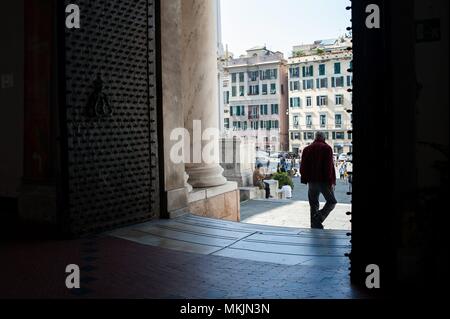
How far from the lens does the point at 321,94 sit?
66250 millimetres

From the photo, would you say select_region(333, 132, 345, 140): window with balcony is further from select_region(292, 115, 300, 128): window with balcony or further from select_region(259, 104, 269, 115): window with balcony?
select_region(259, 104, 269, 115): window with balcony

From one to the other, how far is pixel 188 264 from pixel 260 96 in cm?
6820

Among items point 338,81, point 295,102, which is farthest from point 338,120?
point 295,102

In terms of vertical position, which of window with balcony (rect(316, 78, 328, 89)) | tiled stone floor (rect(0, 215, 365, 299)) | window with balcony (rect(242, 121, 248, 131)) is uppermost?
window with balcony (rect(316, 78, 328, 89))

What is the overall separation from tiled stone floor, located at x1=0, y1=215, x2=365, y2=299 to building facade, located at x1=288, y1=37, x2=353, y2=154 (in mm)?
57479

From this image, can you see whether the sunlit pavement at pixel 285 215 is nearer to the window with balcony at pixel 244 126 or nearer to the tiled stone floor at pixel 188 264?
the tiled stone floor at pixel 188 264

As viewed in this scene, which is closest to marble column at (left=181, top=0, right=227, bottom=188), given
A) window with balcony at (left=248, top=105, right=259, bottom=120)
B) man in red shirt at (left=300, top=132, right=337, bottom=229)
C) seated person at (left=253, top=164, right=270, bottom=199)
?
man in red shirt at (left=300, top=132, right=337, bottom=229)

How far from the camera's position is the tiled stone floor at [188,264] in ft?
13.0

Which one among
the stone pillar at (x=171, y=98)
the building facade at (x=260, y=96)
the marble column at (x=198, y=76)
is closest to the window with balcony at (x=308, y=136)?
the building facade at (x=260, y=96)

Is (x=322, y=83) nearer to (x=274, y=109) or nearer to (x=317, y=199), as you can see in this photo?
(x=274, y=109)

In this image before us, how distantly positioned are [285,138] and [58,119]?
216 ft

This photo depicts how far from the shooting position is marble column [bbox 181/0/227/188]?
30.1 ft
